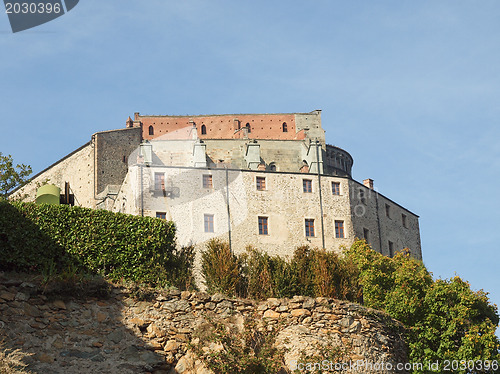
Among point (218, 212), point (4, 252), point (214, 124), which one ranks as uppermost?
point (214, 124)

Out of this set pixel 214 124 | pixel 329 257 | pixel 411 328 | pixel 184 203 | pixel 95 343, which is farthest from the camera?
pixel 214 124

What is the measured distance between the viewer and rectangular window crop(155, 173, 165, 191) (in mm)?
51019

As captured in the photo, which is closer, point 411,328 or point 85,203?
point 411,328

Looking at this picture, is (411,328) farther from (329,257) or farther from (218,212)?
(218,212)

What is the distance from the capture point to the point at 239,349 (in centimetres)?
2512

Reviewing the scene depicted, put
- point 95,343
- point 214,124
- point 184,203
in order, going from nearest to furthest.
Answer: point 95,343, point 184,203, point 214,124

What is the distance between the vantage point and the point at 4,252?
27328mm

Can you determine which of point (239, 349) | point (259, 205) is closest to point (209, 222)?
point (259, 205)

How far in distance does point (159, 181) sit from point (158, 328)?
85.8 ft

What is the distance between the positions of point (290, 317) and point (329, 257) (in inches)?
341

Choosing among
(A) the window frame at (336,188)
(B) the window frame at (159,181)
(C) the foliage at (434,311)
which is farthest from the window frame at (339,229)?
(B) the window frame at (159,181)

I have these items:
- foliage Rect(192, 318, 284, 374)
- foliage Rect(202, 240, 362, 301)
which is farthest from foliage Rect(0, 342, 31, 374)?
foliage Rect(202, 240, 362, 301)

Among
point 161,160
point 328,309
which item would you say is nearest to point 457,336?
point 328,309

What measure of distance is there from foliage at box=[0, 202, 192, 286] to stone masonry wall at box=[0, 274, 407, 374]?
7.67ft
